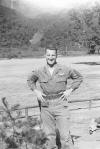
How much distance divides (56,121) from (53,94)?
44 cm

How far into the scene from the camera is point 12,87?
18000 mm

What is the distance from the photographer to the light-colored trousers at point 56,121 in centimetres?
442

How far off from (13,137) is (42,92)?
2.47ft

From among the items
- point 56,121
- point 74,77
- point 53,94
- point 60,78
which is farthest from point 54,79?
point 56,121

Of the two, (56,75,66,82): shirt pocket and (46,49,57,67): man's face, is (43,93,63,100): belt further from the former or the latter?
(46,49,57,67): man's face

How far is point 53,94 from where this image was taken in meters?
4.34

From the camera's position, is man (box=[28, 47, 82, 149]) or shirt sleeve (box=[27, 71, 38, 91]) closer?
man (box=[28, 47, 82, 149])

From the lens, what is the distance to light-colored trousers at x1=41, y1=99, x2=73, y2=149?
4419mm

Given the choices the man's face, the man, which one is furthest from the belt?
the man's face

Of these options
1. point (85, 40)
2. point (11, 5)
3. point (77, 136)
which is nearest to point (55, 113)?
point (77, 136)

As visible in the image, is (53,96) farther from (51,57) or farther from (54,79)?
(51,57)

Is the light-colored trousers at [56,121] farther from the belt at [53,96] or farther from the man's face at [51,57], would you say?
the man's face at [51,57]

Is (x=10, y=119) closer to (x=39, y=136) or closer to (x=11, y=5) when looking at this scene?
(x=39, y=136)

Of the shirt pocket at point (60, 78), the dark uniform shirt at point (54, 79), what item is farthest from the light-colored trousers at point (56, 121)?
the shirt pocket at point (60, 78)
